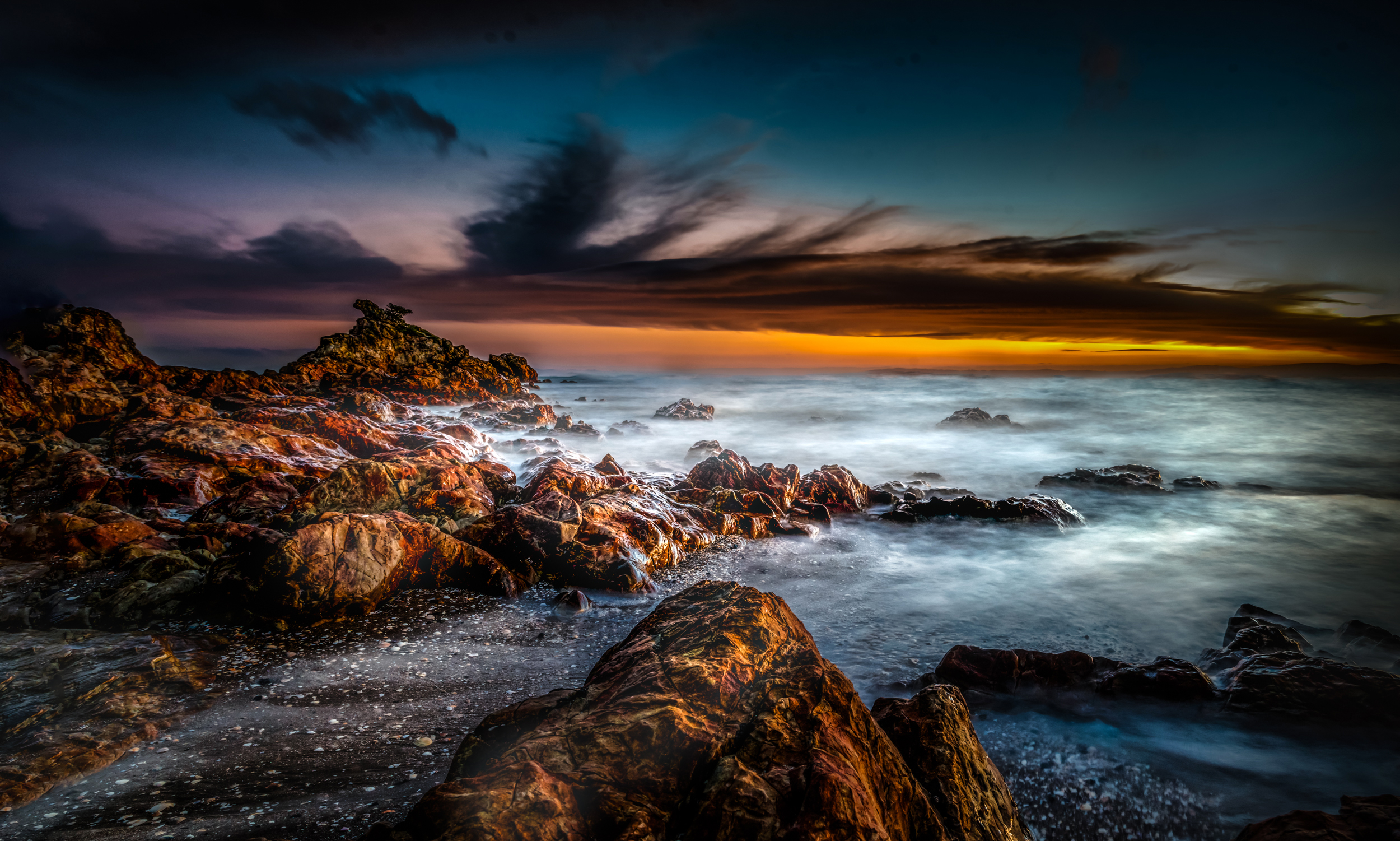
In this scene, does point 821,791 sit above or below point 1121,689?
above

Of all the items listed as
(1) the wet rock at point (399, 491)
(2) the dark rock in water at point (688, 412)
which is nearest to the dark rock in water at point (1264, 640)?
(1) the wet rock at point (399, 491)

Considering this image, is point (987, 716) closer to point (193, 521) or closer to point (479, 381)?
point (193, 521)

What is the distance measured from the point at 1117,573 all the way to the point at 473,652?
911 centimetres

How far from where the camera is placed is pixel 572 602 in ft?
20.5

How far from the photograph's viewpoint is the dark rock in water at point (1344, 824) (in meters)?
2.36

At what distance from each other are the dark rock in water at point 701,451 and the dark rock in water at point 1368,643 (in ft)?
39.5

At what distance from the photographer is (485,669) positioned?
4.86m

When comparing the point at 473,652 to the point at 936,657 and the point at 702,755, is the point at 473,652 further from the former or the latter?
the point at 936,657

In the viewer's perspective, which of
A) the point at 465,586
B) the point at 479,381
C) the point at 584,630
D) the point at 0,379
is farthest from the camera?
the point at 479,381

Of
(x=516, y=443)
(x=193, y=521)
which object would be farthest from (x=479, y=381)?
(x=193, y=521)

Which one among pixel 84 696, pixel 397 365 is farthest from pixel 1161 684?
pixel 397 365

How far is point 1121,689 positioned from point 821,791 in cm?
437

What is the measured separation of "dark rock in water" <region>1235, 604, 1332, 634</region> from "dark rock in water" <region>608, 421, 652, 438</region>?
59.0 ft

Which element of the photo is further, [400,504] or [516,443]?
[516,443]
